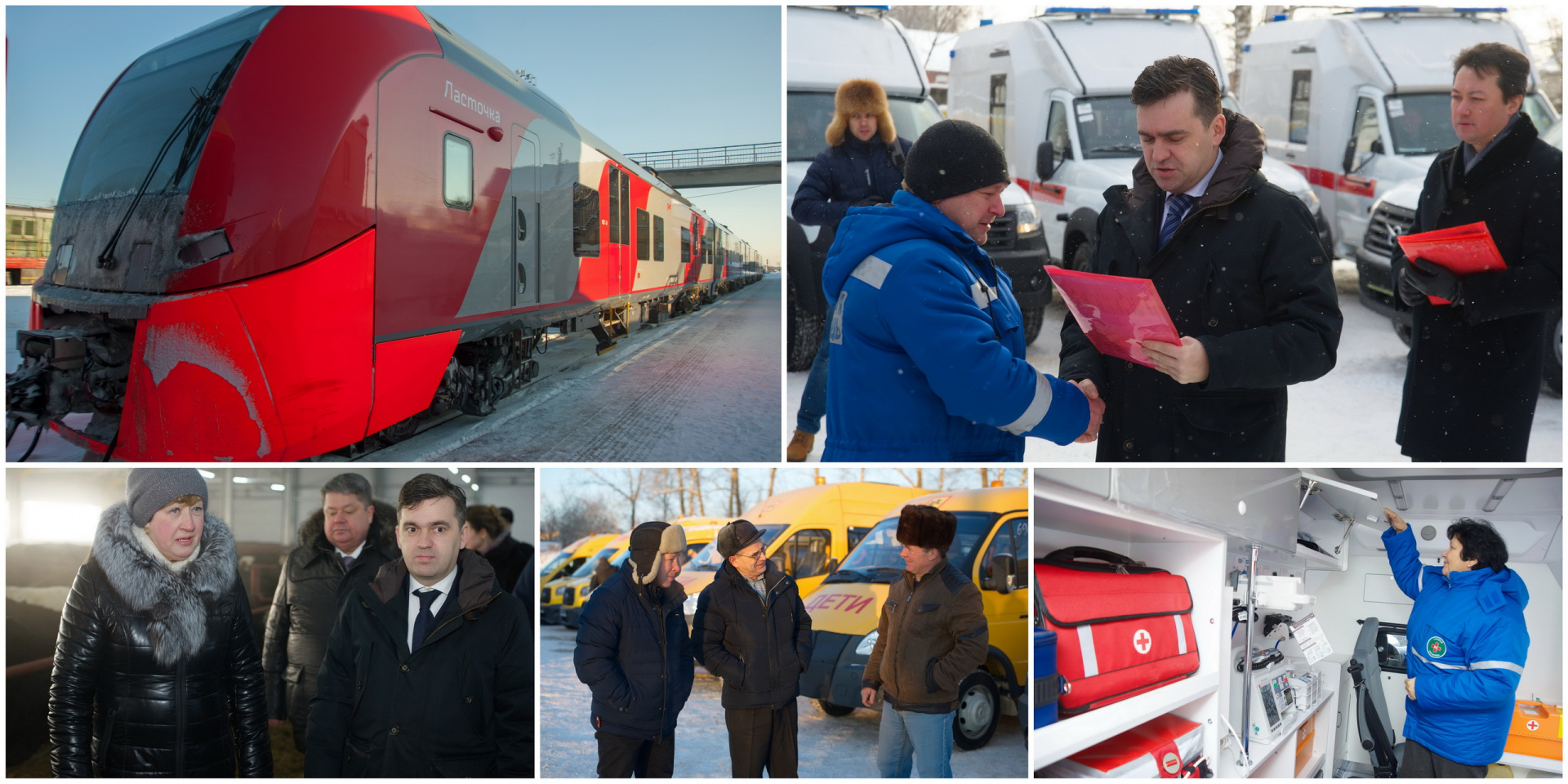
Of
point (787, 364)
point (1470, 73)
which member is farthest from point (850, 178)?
point (1470, 73)

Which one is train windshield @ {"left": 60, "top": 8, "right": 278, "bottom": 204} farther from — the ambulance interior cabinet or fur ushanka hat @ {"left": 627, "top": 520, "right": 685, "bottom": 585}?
the ambulance interior cabinet

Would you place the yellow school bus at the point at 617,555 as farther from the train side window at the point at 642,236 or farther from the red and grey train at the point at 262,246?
the train side window at the point at 642,236

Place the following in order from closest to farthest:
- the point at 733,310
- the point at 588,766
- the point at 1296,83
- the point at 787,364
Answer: the point at 588,766, the point at 787,364, the point at 733,310, the point at 1296,83

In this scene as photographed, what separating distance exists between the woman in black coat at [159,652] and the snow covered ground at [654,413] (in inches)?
20.0

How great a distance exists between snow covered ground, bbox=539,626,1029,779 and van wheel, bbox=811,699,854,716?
2 centimetres

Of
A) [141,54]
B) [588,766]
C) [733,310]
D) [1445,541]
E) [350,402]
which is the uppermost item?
[141,54]

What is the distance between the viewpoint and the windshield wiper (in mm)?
2898

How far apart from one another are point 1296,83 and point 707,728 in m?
5.20

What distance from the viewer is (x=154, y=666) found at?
108 inches

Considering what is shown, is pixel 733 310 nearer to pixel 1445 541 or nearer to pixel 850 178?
pixel 850 178


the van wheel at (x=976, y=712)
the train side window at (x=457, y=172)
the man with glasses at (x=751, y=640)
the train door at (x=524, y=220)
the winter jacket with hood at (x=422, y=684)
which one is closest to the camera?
the winter jacket with hood at (x=422, y=684)

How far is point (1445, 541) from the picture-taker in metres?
3.22

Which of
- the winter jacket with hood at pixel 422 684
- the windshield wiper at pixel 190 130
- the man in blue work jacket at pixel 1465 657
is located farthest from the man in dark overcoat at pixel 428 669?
the man in blue work jacket at pixel 1465 657

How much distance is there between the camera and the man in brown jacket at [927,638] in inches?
106
